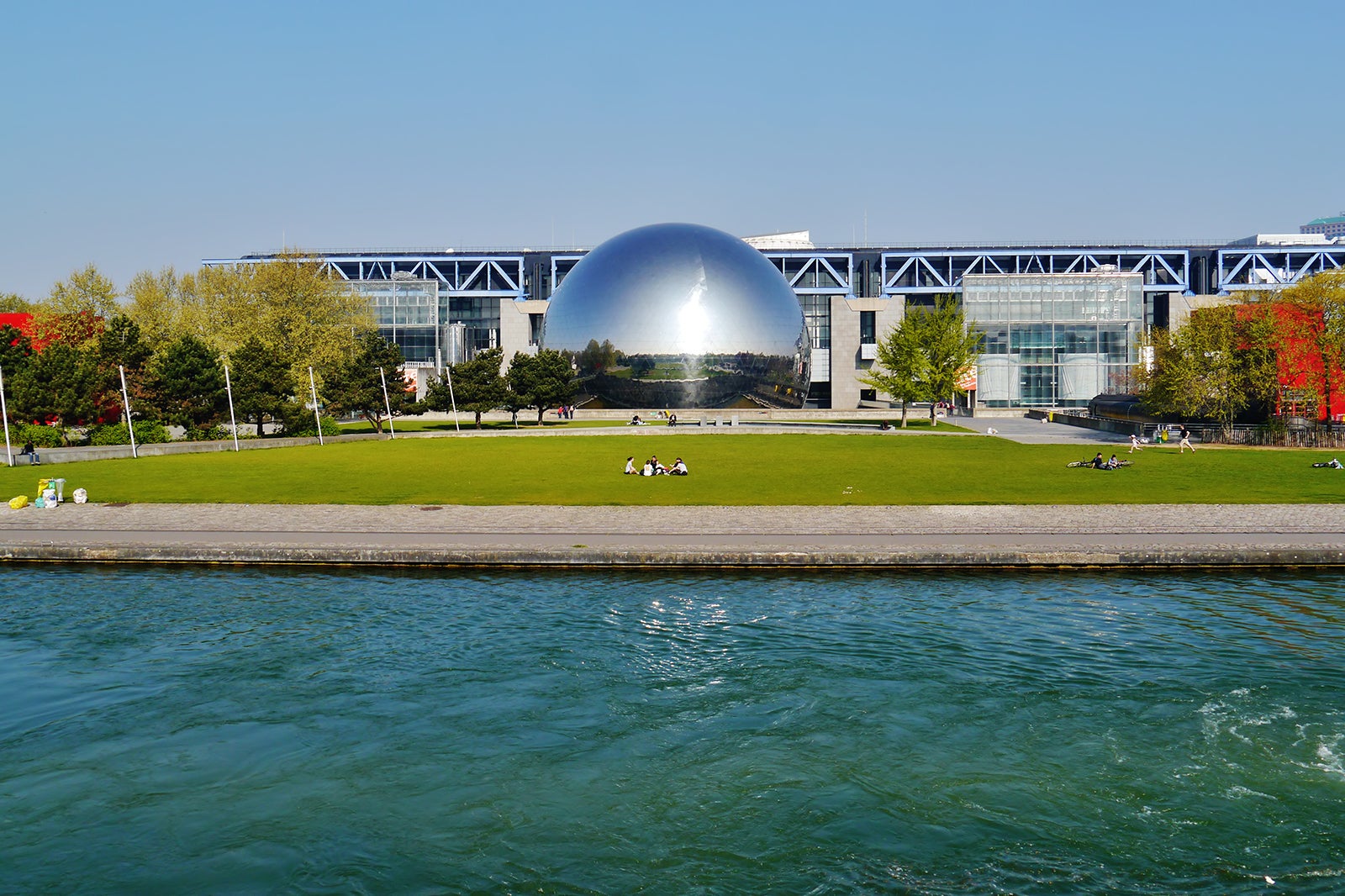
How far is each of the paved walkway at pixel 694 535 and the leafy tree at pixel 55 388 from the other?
2857 centimetres

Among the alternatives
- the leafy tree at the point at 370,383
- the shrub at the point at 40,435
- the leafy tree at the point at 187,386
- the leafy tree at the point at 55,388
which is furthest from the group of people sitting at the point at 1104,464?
the leafy tree at the point at 55,388

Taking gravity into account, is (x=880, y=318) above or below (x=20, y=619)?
above

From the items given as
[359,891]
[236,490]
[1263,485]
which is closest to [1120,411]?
[1263,485]

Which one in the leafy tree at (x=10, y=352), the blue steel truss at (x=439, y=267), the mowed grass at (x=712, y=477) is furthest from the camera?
the blue steel truss at (x=439, y=267)

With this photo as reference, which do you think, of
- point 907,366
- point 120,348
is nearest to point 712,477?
point 120,348

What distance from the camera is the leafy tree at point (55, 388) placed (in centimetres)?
5288

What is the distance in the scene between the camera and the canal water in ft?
31.1

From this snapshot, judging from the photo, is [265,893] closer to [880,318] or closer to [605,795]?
[605,795]

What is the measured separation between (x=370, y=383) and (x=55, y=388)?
20877mm

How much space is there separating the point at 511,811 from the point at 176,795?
11.0 feet

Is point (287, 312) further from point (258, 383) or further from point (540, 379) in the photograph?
point (258, 383)

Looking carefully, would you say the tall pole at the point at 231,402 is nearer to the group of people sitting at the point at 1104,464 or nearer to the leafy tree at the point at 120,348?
the leafy tree at the point at 120,348

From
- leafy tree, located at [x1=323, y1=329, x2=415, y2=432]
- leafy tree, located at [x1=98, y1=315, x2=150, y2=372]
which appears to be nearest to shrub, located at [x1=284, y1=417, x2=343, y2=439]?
leafy tree, located at [x1=323, y1=329, x2=415, y2=432]

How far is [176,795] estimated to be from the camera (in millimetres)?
10852
